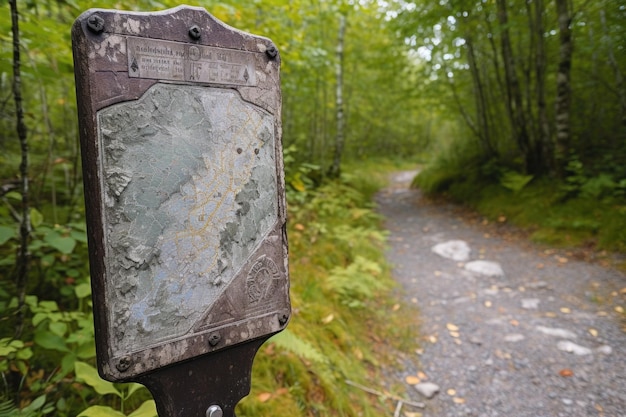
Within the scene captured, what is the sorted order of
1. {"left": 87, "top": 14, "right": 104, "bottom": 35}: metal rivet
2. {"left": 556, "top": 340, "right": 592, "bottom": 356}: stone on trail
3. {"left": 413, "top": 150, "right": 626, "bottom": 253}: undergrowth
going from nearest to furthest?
{"left": 87, "top": 14, "right": 104, "bottom": 35}: metal rivet < {"left": 556, "top": 340, "right": 592, "bottom": 356}: stone on trail < {"left": 413, "top": 150, "right": 626, "bottom": 253}: undergrowth

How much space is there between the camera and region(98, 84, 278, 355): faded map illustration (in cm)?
116

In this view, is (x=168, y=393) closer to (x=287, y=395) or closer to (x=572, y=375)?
(x=287, y=395)

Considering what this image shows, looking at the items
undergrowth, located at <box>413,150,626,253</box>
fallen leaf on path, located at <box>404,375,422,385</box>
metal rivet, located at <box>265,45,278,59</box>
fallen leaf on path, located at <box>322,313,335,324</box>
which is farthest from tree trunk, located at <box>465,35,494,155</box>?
metal rivet, located at <box>265,45,278,59</box>

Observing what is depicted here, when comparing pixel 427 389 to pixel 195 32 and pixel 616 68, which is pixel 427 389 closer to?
pixel 195 32

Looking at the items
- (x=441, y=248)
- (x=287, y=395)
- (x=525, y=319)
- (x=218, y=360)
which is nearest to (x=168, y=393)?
(x=218, y=360)

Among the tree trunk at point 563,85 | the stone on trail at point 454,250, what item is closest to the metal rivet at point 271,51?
the stone on trail at point 454,250

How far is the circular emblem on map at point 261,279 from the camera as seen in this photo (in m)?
1.45

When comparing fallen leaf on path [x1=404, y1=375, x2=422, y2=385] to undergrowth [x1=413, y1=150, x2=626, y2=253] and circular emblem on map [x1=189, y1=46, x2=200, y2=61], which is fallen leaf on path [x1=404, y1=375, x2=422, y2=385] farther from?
undergrowth [x1=413, y1=150, x2=626, y2=253]

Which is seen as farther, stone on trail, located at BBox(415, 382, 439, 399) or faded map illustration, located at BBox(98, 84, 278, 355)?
stone on trail, located at BBox(415, 382, 439, 399)

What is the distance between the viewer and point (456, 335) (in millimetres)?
3994

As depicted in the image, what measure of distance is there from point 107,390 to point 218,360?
0.72 metres

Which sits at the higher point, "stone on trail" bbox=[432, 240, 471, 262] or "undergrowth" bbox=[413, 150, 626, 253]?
"undergrowth" bbox=[413, 150, 626, 253]

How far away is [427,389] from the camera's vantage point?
3.18 metres

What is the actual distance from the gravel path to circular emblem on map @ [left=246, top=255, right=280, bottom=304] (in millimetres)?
2113
